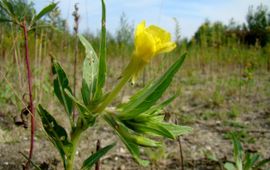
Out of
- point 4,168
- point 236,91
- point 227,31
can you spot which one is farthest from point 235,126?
point 227,31

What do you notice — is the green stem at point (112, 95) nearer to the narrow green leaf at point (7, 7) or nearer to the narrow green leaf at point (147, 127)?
the narrow green leaf at point (147, 127)

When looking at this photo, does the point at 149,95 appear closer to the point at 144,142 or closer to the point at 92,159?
the point at 144,142

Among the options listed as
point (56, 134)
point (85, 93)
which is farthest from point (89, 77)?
Result: point (56, 134)

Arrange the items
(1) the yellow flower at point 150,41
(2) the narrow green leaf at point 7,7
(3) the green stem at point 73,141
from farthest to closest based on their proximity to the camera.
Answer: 1. (2) the narrow green leaf at point 7,7
2. (3) the green stem at point 73,141
3. (1) the yellow flower at point 150,41

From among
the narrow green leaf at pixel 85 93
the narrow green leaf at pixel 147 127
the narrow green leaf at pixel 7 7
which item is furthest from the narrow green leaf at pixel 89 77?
the narrow green leaf at pixel 7 7

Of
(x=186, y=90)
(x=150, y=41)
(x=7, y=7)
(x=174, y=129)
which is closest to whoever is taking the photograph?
(x=150, y=41)

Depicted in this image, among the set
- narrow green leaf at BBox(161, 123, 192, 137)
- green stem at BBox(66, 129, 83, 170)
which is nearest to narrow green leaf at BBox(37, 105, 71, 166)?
green stem at BBox(66, 129, 83, 170)

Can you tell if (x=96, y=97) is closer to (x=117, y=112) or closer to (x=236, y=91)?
(x=117, y=112)
